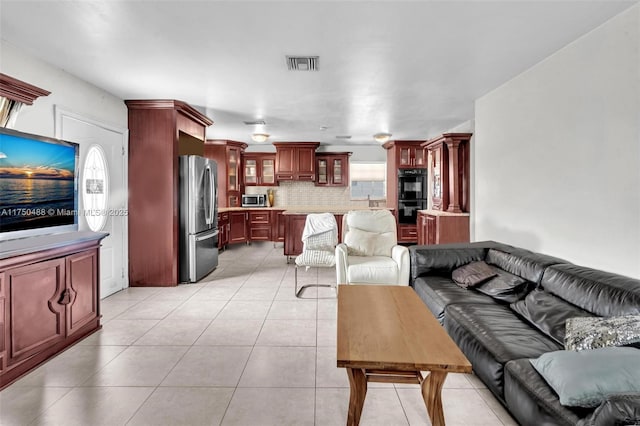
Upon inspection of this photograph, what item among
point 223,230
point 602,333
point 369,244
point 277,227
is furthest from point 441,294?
point 277,227

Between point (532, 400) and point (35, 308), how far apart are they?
10.3 feet

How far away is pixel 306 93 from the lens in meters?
4.11

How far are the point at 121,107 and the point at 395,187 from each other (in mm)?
5602

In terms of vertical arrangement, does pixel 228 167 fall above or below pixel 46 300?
above

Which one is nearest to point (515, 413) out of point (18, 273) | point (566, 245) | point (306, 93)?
point (566, 245)

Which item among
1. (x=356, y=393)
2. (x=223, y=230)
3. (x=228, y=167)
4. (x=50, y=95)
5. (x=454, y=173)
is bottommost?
(x=356, y=393)

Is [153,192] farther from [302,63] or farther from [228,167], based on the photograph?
[228,167]

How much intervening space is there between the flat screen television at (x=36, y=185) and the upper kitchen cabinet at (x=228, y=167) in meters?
4.77

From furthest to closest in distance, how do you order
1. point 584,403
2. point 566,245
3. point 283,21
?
point 566,245 < point 283,21 < point 584,403

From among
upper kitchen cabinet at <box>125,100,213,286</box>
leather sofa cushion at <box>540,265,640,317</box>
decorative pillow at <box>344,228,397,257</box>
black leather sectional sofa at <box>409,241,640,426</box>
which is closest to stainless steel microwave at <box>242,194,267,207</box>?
upper kitchen cabinet at <box>125,100,213,286</box>

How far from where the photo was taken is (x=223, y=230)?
7.14 metres

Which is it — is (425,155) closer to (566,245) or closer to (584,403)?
(566,245)

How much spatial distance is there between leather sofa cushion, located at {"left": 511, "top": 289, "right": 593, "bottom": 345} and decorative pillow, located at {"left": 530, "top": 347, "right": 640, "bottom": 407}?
1.73ft

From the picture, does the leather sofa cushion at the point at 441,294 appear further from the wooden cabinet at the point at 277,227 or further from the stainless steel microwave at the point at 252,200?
the stainless steel microwave at the point at 252,200
